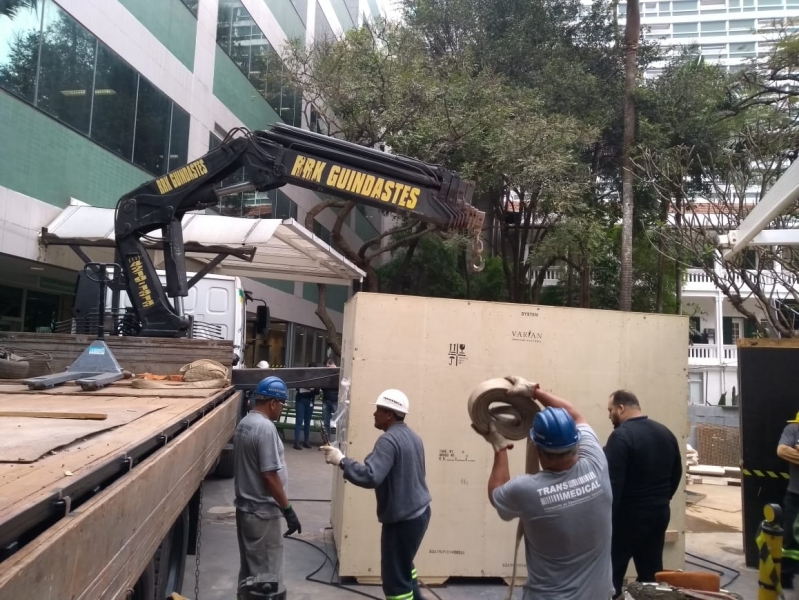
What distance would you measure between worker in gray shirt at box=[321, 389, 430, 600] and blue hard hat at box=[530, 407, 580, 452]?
1.73 meters

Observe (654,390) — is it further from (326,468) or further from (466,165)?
(466,165)

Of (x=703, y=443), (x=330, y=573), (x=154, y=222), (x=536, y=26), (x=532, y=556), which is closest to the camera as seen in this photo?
(x=532, y=556)

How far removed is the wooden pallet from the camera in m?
6.27

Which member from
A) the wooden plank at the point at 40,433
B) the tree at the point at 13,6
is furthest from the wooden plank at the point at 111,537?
the tree at the point at 13,6

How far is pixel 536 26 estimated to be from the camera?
22.5 meters

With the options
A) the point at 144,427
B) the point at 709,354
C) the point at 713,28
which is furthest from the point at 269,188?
the point at 713,28

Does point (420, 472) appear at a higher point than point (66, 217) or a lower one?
lower

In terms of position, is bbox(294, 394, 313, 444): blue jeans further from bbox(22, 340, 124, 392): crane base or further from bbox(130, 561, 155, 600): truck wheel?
bbox(130, 561, 155, 600): truck wheel

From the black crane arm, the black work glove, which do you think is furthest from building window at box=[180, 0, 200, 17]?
the black work glove

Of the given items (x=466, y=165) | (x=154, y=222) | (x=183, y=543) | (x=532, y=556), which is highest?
(x=466, y=165)

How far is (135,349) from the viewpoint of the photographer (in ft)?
21.2

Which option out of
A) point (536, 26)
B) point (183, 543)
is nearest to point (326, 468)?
point (183, 543)

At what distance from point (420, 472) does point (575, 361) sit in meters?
2.54

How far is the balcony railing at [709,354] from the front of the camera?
2875 cm
